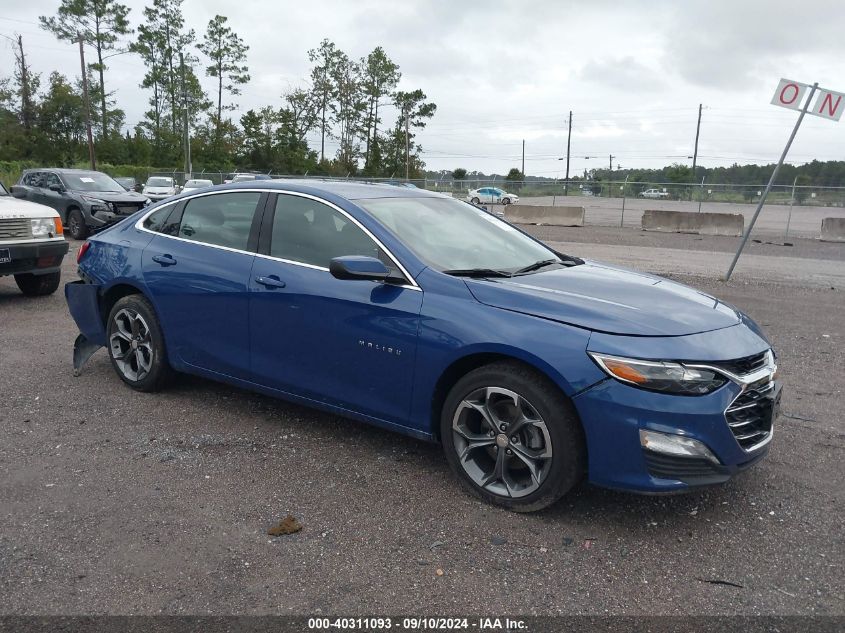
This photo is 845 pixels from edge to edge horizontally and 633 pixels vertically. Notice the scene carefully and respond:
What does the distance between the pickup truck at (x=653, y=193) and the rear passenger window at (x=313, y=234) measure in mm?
35722

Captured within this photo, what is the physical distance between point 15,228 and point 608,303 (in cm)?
764

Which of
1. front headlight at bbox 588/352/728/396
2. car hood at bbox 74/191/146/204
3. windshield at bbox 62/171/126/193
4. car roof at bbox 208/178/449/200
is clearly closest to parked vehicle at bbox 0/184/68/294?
car roof at bbox 208/178/449/200

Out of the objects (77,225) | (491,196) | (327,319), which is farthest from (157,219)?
(491,196)

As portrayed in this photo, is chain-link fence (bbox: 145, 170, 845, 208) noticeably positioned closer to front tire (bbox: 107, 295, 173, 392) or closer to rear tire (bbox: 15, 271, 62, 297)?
rear tire (bbox: 15, 271, 62, 297)

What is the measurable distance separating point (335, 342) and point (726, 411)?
2.07 m

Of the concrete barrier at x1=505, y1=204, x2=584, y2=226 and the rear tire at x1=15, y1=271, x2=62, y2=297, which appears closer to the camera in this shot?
the rear tire at x1=15, y1=271, x2=62, y2=297

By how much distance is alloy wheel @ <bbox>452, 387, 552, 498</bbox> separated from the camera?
3.45 metres

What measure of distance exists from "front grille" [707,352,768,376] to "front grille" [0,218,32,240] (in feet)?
26.8

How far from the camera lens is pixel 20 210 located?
339 inches

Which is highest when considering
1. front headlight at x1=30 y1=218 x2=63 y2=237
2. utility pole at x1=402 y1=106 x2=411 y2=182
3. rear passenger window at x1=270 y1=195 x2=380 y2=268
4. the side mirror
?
utility pole at x1=402 y1=106 x2=411 y2=182

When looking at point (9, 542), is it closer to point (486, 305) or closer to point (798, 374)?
point (486, 305)

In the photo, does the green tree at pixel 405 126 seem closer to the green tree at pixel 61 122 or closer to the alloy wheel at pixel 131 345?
the green tree at pixel 61 122

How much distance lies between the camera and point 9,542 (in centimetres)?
323

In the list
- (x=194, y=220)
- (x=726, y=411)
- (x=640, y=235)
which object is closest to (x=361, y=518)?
(x=726, y=411)
